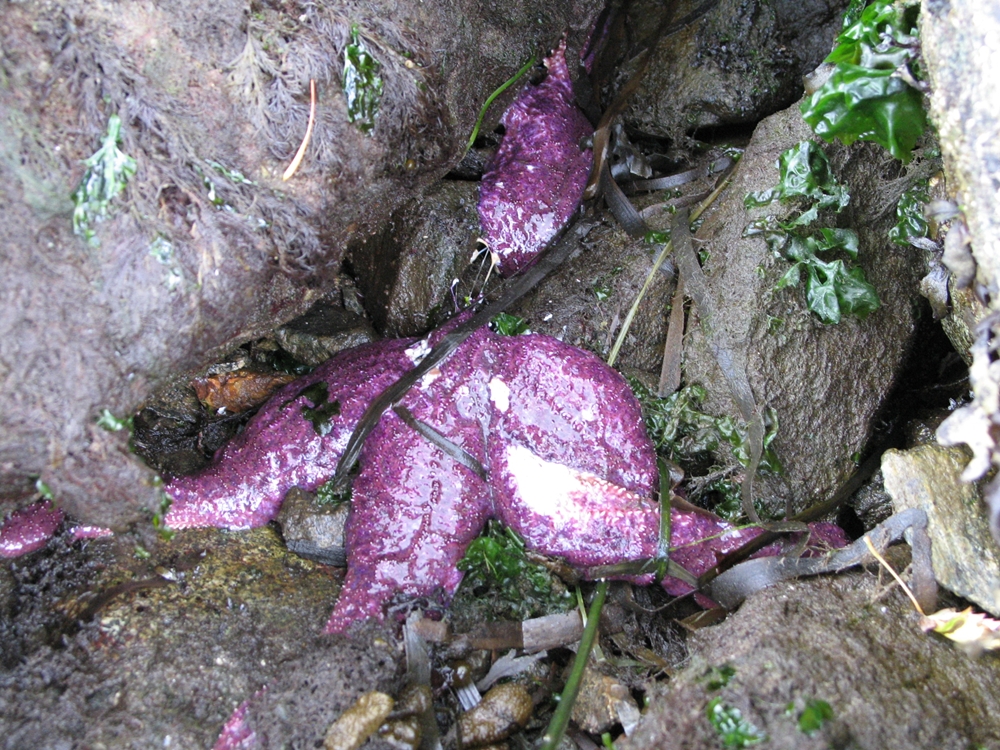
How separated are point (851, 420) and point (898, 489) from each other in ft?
2.43

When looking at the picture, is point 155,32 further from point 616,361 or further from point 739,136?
point 739,136

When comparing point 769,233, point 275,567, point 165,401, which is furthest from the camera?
point 165,401

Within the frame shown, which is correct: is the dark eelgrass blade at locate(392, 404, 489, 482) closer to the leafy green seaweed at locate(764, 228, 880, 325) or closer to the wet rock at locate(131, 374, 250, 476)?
the wet rock at locate(131, 374, 250, 476)

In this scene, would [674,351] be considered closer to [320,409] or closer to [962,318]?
[962,318]

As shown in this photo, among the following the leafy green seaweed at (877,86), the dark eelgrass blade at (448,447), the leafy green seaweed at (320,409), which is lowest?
the leafy green seaweed at (320,409)

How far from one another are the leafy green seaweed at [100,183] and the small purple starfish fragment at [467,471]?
1.24 m

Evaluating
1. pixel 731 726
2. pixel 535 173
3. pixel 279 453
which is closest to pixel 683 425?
pixel 535 173

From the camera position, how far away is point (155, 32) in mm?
2473

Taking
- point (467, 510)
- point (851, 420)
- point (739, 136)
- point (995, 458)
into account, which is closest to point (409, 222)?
point (467, 510)

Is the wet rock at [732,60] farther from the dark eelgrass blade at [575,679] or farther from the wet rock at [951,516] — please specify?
the dark eelgrass blade at [575,679]

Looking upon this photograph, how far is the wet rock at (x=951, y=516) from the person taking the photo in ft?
8.35

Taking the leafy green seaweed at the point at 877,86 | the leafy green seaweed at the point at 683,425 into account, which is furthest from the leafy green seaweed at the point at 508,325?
the leafy green seaweed at the point at 877,86

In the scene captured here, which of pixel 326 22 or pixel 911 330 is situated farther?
pixel 911 330

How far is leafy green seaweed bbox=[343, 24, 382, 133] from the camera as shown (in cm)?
279
